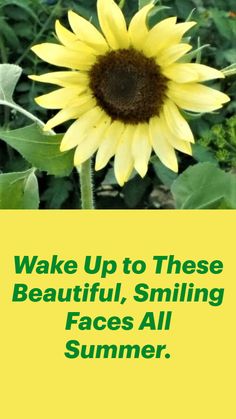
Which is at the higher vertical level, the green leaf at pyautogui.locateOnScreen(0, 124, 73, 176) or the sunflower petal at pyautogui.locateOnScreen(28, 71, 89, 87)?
the sunflower petal at pyautogui.locateOnScreen(28, 71, 89, 87)

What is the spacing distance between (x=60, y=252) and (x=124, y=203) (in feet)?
2.66

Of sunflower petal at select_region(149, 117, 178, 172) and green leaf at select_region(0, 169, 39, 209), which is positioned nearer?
sunflower petal at select_region(149, 117, 178, 172)

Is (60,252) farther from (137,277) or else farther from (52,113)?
(52,113)

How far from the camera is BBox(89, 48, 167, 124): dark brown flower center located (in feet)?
3.48

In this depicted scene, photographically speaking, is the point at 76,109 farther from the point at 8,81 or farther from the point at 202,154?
the point at 202,154

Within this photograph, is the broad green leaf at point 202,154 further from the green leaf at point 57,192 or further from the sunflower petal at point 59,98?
the sunflower petal at point 59,98

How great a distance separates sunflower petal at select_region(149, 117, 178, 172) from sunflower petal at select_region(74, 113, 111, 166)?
0.06m

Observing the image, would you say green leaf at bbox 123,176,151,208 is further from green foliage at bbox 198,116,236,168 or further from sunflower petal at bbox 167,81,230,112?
sunflower petal at bbox 167,81,230,112

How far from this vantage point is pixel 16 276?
3.73 feet

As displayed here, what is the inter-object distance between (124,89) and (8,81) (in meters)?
0.22

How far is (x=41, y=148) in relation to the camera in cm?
114

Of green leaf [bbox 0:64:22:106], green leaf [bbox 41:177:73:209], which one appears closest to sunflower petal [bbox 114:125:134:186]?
green leaf [bbox 0:64:22:106]

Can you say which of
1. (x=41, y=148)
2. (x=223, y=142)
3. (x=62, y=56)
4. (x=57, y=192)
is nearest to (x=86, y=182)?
(x=41, y=148)

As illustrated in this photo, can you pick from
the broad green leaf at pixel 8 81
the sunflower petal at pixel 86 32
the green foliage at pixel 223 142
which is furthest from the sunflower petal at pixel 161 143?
the green foliage at pixel 223 142
